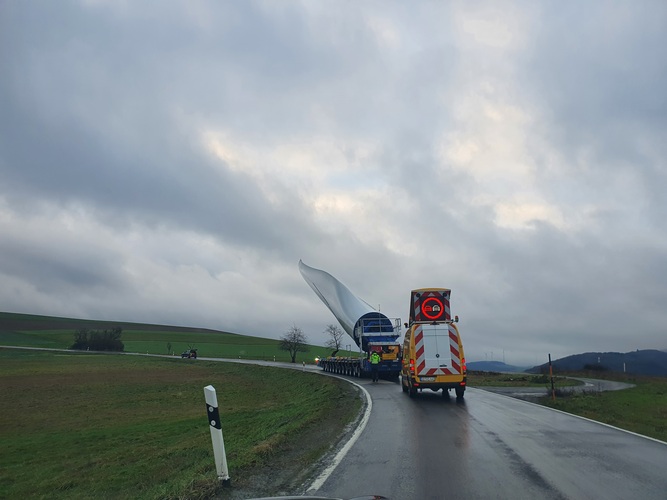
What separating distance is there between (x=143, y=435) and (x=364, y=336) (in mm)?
16926

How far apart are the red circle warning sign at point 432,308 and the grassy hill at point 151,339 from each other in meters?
73.8

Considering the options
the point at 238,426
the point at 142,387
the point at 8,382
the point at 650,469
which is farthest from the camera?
the point at 8,382

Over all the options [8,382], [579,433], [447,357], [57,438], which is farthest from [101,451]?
[8,382]

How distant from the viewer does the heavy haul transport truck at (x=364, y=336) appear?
1227 inches

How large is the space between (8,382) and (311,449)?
41629mm

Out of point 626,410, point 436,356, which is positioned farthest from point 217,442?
point 626,410

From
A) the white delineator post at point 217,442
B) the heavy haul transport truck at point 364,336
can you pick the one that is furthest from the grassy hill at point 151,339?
the white delineator post at point 217,442

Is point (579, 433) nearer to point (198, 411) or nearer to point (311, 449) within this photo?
point (311, 449)

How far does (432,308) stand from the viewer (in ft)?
65.1

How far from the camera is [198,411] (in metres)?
24.9

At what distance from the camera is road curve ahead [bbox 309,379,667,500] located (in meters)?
6.48

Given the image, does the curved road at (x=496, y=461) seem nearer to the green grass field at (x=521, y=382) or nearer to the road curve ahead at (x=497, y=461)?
the road curve ahead at (x=497, y=461)

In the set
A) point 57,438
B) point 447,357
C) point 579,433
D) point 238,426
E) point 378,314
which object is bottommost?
point 57,438

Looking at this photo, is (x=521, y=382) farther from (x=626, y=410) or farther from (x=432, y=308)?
(x=432, y=308)
